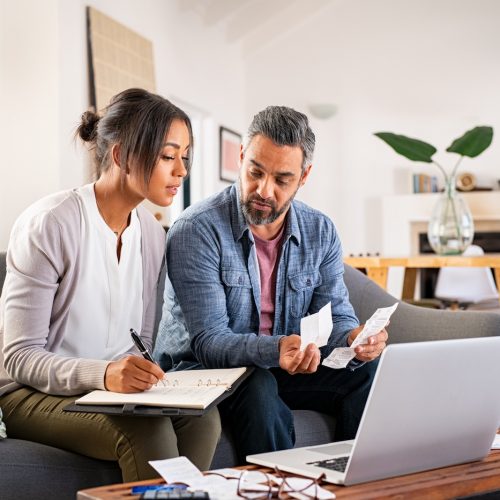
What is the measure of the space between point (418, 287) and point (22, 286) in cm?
586

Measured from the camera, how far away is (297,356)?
1.77 meters

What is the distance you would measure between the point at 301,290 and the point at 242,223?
0.77ft

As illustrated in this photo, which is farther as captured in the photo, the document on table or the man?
the man

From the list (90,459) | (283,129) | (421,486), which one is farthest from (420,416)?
(283,129)

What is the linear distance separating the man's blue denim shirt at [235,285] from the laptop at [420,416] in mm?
555

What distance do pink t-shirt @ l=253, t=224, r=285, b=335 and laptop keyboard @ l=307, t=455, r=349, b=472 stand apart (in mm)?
770

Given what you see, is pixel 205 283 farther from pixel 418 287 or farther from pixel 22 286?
pixel 418 287

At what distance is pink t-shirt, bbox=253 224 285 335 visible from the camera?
2.19 meters

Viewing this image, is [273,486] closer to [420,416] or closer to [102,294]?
[420,416]

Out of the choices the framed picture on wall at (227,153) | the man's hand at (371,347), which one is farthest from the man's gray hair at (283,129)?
the framed picture on wall at (227,153)

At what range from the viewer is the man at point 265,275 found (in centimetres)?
203

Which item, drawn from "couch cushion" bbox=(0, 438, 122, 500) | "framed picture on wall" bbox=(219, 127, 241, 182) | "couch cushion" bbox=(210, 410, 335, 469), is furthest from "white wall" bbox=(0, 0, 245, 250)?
"couch cushion" bbox=(0, 438, 122, 500)

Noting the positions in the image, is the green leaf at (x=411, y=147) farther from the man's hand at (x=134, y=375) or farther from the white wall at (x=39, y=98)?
the man's hand at (x=134, y=375)

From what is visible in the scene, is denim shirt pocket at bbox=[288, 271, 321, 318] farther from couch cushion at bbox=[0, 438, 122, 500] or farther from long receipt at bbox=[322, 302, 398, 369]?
couch cushion at bbox=[0, 438, 122, 500]
